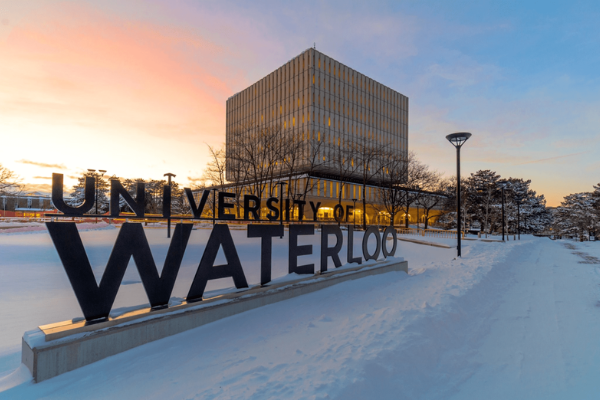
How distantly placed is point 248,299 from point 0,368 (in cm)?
396

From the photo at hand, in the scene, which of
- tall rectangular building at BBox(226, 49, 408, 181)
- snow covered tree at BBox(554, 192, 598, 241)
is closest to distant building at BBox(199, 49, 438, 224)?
tall rectangular building at BBox(226, 49, 408, 181)

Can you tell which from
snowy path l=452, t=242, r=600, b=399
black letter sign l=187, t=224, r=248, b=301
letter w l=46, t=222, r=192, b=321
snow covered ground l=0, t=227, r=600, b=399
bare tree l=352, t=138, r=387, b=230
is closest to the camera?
snow covered ground l=0, t=227, r=600, b=399

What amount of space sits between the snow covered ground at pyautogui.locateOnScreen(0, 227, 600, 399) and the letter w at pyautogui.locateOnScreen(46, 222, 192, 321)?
880 millimetres

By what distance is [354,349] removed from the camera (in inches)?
174

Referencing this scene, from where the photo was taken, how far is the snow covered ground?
3.58m

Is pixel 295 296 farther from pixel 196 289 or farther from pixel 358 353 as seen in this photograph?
pixel 358 353

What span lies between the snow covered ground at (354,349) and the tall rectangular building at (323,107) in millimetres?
45223

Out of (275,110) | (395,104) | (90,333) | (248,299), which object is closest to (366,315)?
(248,299)

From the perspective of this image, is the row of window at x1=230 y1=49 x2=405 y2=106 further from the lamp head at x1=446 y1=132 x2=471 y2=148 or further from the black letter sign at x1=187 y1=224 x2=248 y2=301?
the black letter sign at x1=187 y1=224 x2=248 y2=301

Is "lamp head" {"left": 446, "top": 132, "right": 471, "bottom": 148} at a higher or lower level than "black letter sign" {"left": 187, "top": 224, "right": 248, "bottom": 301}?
higher

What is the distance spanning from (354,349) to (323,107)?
59702mm

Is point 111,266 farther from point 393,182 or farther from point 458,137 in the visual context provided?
point 393,182

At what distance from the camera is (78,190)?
70000mm

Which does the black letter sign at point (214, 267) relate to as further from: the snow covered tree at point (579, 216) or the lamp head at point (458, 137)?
the snow covered tree at point (579, 216)
